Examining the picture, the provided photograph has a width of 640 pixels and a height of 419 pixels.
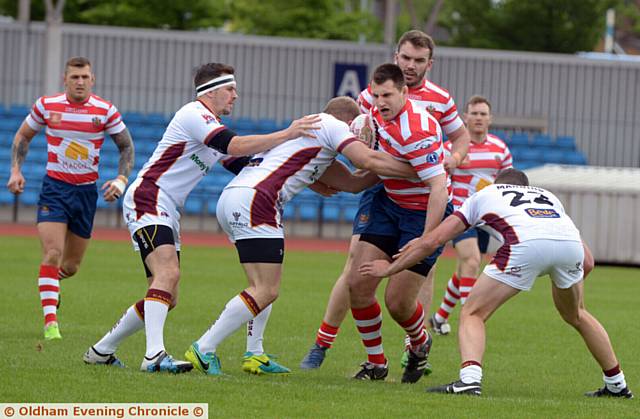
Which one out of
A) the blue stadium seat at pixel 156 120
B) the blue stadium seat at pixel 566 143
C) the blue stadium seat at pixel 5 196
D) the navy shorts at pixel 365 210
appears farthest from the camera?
the blue stadium seat at pixel 566 143

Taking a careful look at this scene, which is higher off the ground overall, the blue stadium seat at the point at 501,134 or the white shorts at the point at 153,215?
the white shorts at the point at 153,215

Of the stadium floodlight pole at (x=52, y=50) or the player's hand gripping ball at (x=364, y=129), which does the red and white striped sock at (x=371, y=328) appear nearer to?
the player's hand gripping ball at (x=364, y=129)

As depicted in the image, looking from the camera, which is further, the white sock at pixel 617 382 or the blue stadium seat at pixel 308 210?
the blue stadium seat at pixel 308 210

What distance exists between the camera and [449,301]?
42.7ft

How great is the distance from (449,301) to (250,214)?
4.83 metres

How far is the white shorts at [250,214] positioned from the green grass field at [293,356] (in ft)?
3.25

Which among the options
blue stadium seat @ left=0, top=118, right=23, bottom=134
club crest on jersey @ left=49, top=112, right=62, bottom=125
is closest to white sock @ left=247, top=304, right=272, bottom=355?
club crest on jersey @ left=49, top=112, right=62, bottom=125

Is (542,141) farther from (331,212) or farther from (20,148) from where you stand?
(20,148)

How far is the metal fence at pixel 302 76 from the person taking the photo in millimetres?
32156

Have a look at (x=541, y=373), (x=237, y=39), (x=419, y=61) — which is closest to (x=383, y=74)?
(x=419, y=61)

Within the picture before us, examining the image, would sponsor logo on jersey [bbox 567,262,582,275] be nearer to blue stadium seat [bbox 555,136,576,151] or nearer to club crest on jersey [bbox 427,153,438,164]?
club crest on jersey [bbox 427,153,438,164]

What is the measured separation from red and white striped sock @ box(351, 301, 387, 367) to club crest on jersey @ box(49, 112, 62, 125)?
3583mm

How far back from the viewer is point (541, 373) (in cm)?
1010

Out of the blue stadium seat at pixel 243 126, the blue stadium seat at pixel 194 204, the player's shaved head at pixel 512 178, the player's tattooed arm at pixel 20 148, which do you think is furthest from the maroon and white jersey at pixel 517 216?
the blue stadium seat at pixel 243 126
